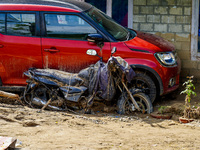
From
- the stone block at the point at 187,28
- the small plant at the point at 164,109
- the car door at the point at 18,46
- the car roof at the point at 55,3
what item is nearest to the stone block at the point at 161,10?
the stone block at the point at 187,28

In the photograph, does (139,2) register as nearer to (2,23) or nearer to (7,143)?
(2,23)

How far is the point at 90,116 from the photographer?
704 cm

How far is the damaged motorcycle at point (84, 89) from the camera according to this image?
23.2ft

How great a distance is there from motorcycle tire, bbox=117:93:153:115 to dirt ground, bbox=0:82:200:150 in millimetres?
134

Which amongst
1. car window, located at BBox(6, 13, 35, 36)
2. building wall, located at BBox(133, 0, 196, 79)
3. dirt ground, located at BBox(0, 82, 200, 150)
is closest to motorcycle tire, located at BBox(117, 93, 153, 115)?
dirt ground, located at BBox(0, 82, 200, 150)

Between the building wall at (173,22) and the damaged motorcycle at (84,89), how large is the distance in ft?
9.03

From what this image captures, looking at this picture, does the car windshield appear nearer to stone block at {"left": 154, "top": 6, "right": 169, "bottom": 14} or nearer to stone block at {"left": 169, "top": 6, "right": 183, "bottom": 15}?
stone block at {"left": 154, "top": 6, "right": 169, "bottom": 14}

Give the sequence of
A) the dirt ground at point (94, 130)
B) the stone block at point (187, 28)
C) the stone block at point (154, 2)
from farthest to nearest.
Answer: the stone block at point (154, 2) → the stone block at point (187, 28) → the dirt ground at point (94, 130)

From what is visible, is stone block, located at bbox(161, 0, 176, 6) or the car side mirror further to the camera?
stone block, located at bbox(161, 0, 176, 6)

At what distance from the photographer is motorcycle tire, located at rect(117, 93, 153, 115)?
721cm

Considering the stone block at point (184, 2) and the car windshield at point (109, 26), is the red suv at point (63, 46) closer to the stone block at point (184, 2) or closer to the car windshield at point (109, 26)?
the car windshield at point (109, 26)

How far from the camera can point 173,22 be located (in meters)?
9.60

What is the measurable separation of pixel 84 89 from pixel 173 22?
143 inches

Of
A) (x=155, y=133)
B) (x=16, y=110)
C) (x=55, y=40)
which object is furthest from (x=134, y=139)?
(x=55, y=40)
